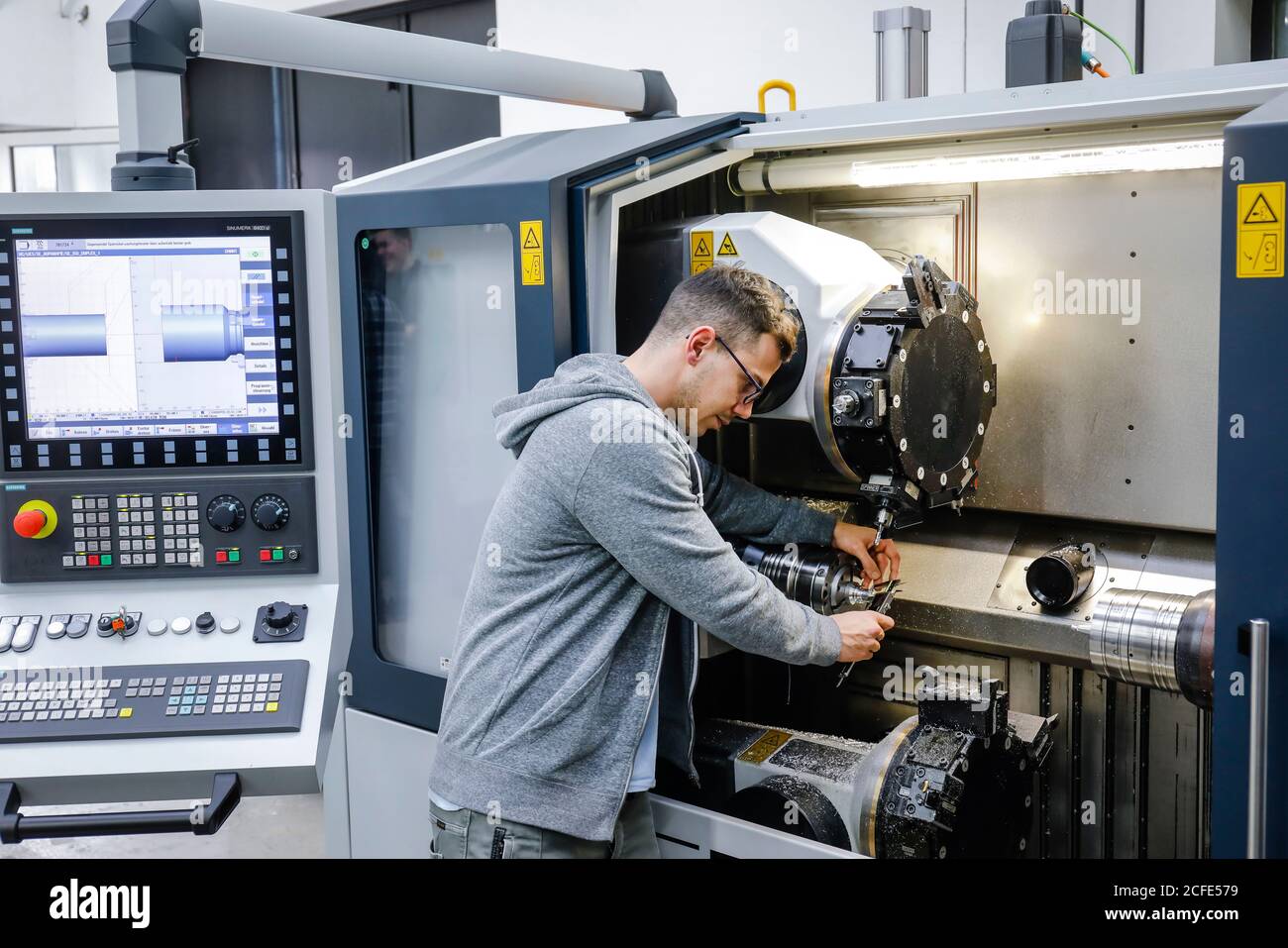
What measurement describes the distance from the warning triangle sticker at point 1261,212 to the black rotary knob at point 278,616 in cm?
151

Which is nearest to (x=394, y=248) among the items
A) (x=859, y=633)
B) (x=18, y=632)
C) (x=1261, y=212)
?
(x=18, y=632)

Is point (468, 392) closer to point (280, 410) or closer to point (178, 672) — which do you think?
point (280, 410)

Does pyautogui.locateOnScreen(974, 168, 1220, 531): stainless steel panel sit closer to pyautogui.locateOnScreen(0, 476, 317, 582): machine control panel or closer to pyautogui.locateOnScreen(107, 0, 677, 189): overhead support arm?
pyautogui.locateOnScreen(107, 0, 677, 189): overhead support arm

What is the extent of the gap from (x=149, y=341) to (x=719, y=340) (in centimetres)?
98

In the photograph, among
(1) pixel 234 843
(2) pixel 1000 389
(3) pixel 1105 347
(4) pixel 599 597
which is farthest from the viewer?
(1) pixel 234 843

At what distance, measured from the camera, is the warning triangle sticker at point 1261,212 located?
1.19 metres

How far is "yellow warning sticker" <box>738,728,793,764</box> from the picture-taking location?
1.89 m

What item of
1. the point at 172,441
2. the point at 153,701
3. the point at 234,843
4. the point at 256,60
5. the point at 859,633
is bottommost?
the point at 234,843

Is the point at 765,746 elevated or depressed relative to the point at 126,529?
depressed

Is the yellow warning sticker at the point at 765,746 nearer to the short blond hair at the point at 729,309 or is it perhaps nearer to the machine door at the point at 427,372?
the machine door at the point at 427,372

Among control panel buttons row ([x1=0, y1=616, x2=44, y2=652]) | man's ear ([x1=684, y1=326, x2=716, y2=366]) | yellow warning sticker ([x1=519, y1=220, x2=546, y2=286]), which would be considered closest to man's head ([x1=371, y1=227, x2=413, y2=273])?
yellow warning sticker ([x1=519, y1=220, x2=546, y2=286])

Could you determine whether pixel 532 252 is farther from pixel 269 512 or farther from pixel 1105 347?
pixel 1105 347

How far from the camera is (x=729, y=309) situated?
1.66 metres

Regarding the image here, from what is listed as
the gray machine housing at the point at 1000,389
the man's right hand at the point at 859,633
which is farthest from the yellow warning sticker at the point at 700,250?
the man's right hand at the point at 859,633
